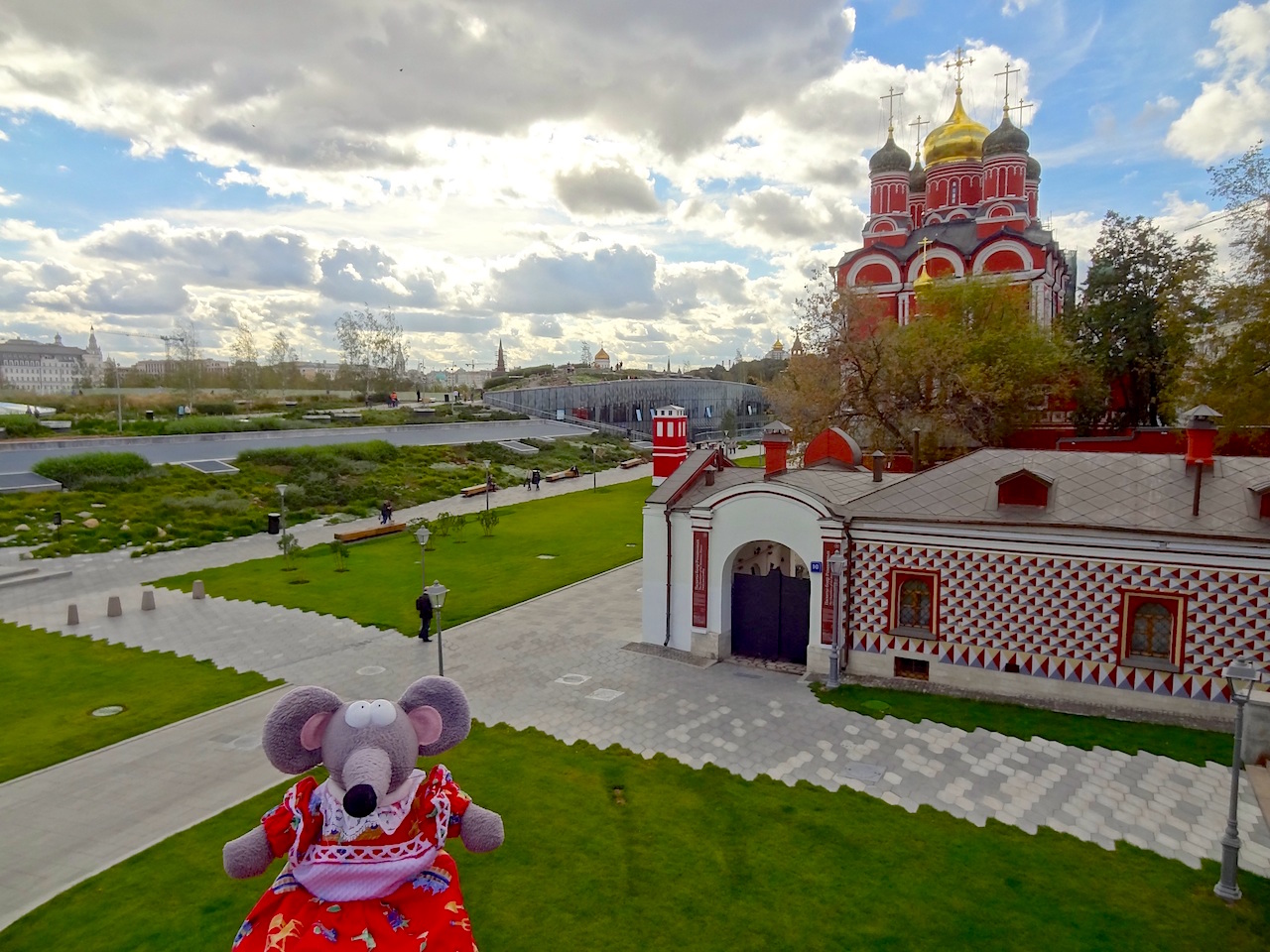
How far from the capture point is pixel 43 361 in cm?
11281

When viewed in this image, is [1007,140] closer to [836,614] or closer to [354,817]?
[836,614]

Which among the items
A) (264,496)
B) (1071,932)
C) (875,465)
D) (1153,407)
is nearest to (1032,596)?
(875,465)

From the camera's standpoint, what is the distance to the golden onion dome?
4359 cm

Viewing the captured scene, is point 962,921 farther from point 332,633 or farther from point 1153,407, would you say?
point 1153,407

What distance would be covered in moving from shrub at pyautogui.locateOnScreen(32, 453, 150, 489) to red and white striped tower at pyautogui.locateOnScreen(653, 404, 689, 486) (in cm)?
2408

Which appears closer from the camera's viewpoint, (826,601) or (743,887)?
(743,887)

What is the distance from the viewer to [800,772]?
10695 millimetres

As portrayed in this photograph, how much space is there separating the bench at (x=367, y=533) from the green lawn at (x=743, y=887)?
18.6 meters

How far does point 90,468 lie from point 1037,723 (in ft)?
120

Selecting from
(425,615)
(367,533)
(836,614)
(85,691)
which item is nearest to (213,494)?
(367,533)

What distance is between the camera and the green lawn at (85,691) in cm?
1196

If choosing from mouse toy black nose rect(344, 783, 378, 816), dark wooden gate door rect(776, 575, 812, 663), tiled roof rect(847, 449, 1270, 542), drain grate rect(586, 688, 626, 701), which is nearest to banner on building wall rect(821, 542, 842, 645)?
dark wooden gate door rect(776, 575, 812, 663)

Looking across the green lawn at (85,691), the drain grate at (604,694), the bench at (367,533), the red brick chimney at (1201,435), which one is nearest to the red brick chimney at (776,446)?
the drain grate at (604,694)

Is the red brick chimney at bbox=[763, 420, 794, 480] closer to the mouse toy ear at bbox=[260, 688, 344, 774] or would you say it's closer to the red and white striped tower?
the mouse toy ear at bbox=[260, 688, 344, 774]
